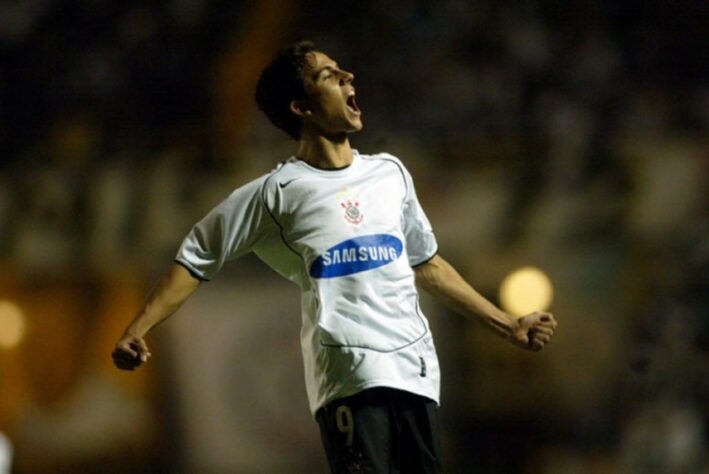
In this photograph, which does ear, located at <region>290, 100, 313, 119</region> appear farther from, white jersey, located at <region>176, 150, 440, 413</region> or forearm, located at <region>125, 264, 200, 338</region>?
forearm, located at <region>125, 264, 200, 338</region>

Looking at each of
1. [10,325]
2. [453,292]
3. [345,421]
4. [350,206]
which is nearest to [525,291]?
[10,325]

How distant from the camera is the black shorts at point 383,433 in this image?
2391mm

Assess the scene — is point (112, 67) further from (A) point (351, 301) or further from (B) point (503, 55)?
(A) point (351, 301)

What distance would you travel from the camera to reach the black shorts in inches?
94.1

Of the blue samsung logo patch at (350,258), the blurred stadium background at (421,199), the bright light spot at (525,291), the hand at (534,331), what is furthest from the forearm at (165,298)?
the bright light spot at (525,291)

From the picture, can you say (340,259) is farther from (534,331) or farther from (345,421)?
(534,331)

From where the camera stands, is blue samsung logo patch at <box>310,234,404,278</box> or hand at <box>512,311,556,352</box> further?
hand at <box>512,311,556,352</box>

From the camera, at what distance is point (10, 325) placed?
6172mm

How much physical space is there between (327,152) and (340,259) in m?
0.29

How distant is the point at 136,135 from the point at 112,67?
48 centimetres

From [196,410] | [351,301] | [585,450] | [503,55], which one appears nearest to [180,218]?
[196,410]

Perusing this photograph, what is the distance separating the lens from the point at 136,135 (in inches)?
246

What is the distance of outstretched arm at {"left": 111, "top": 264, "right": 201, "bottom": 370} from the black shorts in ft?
1.38

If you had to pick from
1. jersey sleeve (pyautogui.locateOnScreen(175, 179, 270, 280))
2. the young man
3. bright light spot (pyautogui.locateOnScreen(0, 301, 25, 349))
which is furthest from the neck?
bright light spot (pyautogui.locateOnScreen(0, 301, 25, 349))
